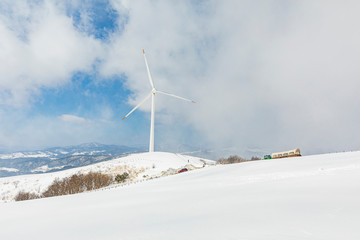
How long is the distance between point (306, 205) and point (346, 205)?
88 centimetres

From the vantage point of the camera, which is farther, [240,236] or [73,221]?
[73,221]

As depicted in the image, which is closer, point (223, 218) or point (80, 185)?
point (223, 218)

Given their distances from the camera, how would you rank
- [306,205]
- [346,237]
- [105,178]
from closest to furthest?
[346,237], [306,205], [105,178]

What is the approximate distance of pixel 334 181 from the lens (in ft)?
22.6

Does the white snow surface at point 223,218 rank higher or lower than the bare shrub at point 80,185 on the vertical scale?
higher

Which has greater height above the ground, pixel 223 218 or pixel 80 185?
pixel 223 218

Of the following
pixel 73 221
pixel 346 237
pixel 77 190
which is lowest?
pixel 77 190

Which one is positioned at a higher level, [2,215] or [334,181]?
[334,181]

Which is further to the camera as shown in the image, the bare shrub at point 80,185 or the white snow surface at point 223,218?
the bare shrub at point 80,185

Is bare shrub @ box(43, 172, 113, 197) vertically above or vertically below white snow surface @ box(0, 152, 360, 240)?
below

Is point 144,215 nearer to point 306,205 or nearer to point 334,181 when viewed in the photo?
point 306,205

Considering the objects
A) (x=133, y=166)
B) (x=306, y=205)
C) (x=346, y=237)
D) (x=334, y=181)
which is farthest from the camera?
(x=133, y=166)

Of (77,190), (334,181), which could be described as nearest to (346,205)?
(334,181)

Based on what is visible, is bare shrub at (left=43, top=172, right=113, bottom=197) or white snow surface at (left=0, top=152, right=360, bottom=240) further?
bare shrub at (left=43, top=172, right=113, bottom=197)
